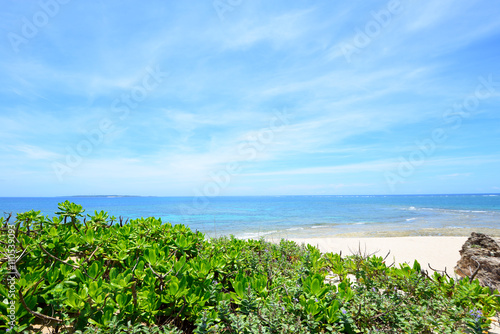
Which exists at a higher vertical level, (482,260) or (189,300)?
(189,300)

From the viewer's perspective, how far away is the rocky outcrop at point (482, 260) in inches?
189

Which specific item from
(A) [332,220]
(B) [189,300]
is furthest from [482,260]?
(A) [332,220]

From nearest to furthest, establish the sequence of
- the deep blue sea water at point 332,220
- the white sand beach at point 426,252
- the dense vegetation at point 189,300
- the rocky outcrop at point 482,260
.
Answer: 1. the dense vegetation at point 189,300
2. the rocky outcrop at point 482,260
3. the white sand beach at point 426,252
4. the deep blue sea water at point 332,220

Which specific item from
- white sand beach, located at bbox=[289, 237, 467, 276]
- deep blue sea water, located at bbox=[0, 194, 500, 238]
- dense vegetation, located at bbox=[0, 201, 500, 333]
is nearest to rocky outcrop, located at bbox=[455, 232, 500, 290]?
white sand beach, located at bbox=[289, 237, 467, 276]

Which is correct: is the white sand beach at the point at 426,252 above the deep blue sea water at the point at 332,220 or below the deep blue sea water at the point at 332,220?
above

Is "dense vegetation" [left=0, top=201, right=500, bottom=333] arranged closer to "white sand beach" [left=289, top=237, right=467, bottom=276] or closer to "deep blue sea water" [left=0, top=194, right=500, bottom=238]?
"deep blue sea water" [left=0, top=194, right=500, bottom=238]

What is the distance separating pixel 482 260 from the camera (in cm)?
516

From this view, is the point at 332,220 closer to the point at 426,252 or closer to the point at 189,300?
the point at 426,252

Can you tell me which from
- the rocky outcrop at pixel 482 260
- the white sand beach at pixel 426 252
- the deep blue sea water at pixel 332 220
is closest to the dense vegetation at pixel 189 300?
the rocky outcrop at pixel 482 260

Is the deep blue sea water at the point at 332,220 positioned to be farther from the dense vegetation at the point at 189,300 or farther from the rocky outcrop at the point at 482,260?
the rocky outcrop at the point at 482,260

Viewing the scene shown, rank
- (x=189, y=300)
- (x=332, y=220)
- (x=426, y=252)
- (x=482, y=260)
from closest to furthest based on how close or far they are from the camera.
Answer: (x=189, y=300)
(x=482, y=260)
(x=426, y=252)
(x=332, y=220)

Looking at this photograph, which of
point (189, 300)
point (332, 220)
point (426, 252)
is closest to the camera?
point (189, 300)

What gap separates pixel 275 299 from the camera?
7.22 ft

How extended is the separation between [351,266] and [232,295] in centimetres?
246
